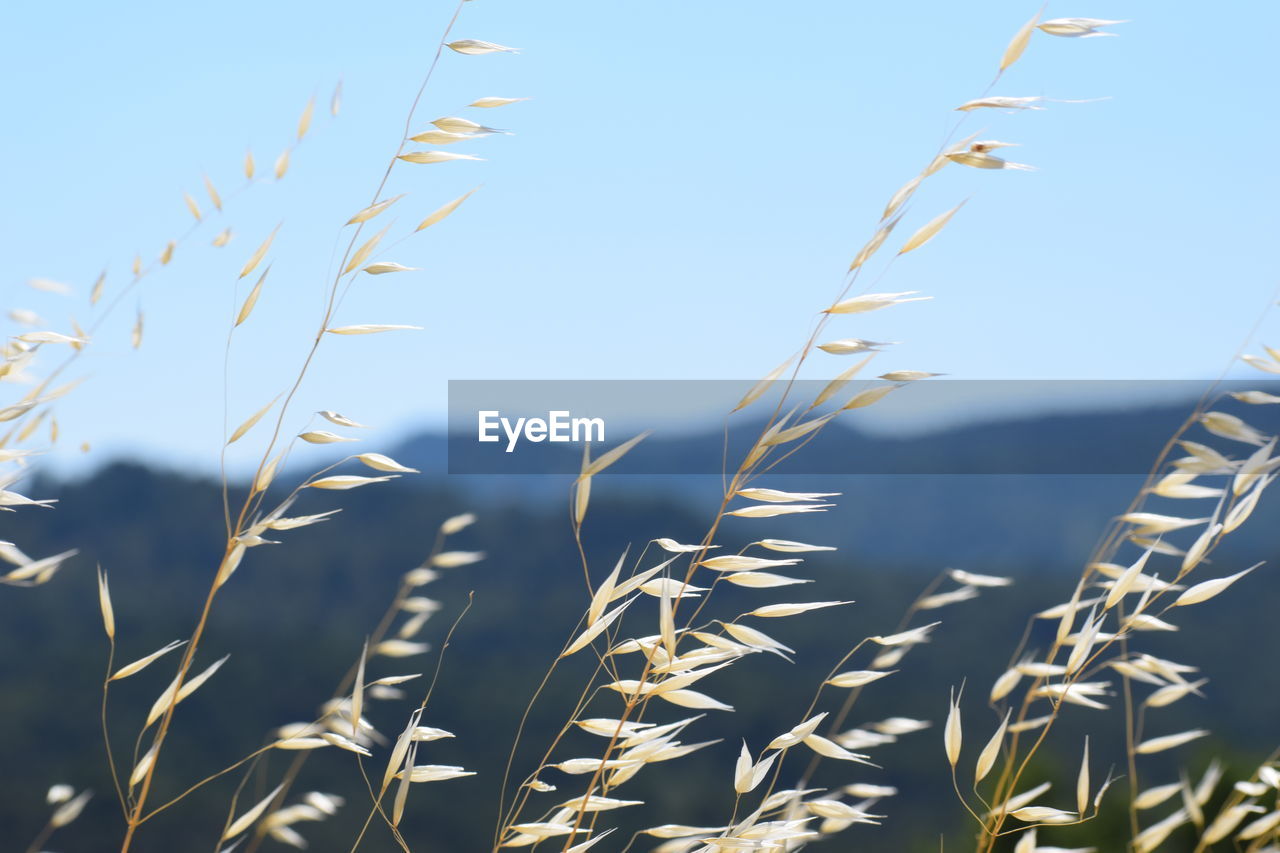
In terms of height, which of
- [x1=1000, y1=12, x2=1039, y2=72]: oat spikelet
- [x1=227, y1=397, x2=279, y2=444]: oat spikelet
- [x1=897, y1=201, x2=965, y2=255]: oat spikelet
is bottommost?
[x1=227, y1=397, x2=279, y2=444]: oat spikelet

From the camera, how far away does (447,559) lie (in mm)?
1161

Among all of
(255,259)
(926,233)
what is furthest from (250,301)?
(926,233)

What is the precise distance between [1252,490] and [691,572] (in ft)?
1.26

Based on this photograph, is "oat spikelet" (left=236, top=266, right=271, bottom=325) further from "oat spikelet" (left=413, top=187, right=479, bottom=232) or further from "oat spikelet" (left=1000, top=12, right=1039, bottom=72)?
"oat spikelet" (left=1000, top=12, right=1039, bottom=72)

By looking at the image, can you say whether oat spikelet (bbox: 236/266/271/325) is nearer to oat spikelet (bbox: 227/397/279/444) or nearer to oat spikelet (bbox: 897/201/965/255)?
oat spikelet (bbox: 227/397/279/444)

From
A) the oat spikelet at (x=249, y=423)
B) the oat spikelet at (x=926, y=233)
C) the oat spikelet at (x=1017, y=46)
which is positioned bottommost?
the oat spikelet at (x=249, y=423)

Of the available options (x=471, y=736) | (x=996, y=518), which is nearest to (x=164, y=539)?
(x=471, y=736)

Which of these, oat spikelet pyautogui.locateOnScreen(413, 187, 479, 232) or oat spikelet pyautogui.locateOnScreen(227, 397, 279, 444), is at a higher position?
oat spikelet pyautogui.locateOnScreen(413, 187, 479, 232)

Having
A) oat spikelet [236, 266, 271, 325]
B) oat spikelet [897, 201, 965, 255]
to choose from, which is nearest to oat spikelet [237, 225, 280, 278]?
oat spikelet [236, 266, 271, 325]

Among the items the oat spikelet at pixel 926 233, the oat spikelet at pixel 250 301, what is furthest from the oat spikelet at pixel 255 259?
the oat spikelet at pixel 926 233

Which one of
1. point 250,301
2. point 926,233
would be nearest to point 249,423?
point 250,301

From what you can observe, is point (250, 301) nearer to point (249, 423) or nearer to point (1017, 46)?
point (249, 423)

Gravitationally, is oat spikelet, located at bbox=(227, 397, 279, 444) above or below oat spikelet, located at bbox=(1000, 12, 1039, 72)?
below

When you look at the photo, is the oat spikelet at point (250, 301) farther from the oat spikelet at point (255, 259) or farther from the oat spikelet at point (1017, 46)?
the oat spikelet at point (1017, 46)
